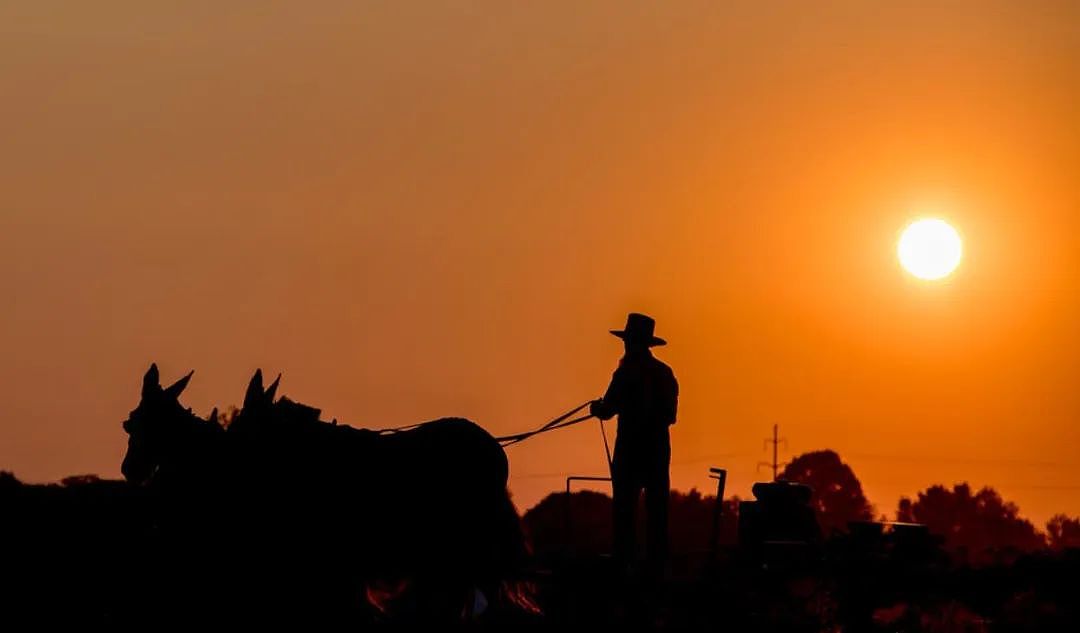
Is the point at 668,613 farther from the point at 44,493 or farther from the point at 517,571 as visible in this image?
the point at 44,493

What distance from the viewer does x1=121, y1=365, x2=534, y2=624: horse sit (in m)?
19.3

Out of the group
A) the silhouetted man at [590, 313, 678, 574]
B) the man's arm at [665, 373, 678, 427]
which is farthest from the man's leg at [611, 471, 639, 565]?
the man's arm at [665, 373, 678, 427]

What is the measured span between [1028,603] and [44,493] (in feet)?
37.6

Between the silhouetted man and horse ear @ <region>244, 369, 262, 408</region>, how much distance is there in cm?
593

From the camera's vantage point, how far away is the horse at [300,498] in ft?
63.4

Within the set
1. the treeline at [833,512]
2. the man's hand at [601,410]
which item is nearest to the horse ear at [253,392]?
the man's hand at [601,410]

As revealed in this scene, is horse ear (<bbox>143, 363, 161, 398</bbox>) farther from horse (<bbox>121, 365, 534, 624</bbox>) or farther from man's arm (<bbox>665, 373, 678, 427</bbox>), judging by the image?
man's arm (<bbox>665, 373, 678, 427</bbox>)

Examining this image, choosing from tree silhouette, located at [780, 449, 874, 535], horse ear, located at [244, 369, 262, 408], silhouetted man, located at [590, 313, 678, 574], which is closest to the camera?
horse ear, located at [244, 369, 262, 408]

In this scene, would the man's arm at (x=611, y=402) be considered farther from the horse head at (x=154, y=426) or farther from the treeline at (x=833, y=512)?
the treeline at (x=833, y=512)

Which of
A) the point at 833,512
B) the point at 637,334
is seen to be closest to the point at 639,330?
the point at 637,334

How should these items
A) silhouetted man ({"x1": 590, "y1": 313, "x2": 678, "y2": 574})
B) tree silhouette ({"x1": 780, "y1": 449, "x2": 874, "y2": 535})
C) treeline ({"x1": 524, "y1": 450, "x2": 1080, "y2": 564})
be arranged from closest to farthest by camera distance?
silhouetted man ({"x1": 590, "y1": 313, "x2": 678, "y2": 574}) < treeline ({"x1": 524, "y1": 450, "x2": 1080, "y2": 564}) < tree silhouette ({"x1": 780, "y1": 449, "x2": 874, "y2": 535})

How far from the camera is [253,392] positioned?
63.5 ft

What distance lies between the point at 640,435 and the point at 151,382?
635cm

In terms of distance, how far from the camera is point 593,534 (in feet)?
264
